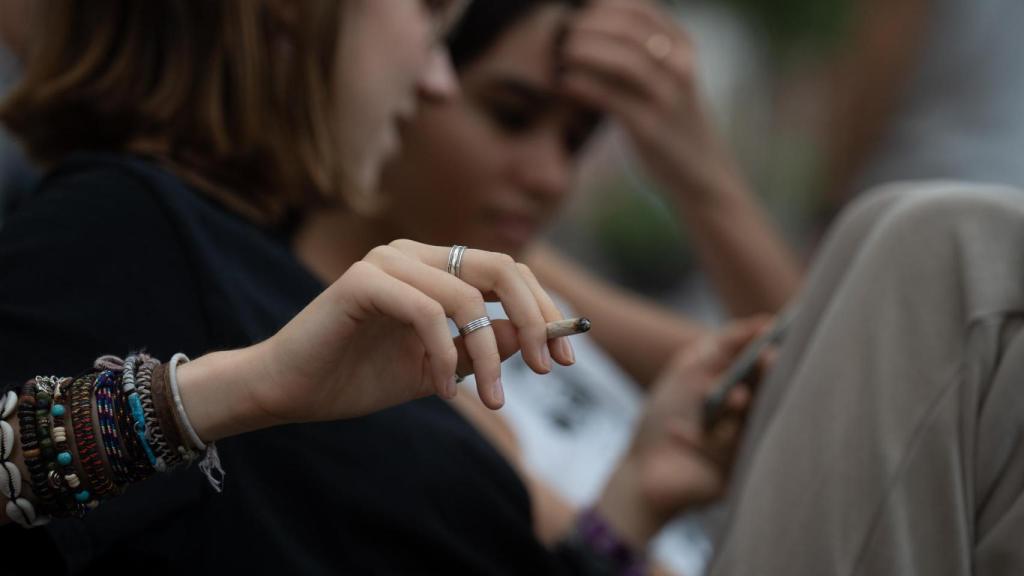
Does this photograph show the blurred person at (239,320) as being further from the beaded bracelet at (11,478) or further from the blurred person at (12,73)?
the blurred person at (12,73)

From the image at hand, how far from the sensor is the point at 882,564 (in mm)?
822

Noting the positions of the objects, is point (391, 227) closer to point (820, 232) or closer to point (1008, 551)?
point (1008, 551)

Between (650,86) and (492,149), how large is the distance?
319 millimetres

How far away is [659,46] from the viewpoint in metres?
1.86

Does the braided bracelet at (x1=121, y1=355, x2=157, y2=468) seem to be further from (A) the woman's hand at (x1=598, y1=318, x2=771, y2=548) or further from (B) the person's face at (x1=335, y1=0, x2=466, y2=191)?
(A) the woman's hand at (x1=598, y1=318, x2=771, y2=548)

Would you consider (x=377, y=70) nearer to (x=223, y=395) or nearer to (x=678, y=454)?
(x=223, y=395)

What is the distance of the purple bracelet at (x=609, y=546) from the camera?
149 centimetres

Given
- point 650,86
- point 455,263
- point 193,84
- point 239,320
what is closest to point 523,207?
point 650,86

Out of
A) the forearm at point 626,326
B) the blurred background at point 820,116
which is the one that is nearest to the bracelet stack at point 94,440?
the forearm at point 626,326

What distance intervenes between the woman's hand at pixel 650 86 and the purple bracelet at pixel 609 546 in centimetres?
68

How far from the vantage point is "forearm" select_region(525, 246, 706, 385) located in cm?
216

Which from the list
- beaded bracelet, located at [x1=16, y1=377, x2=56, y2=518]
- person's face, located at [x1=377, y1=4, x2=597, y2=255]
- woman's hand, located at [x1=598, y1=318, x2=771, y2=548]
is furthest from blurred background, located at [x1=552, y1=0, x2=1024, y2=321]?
beaded bracelet, located at [x1=16, y1=377, x2=56, y2=518]

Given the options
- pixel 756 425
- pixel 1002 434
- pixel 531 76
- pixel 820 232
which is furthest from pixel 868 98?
pixel 1002 434

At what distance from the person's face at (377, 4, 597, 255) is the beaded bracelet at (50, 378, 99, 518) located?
919mm
